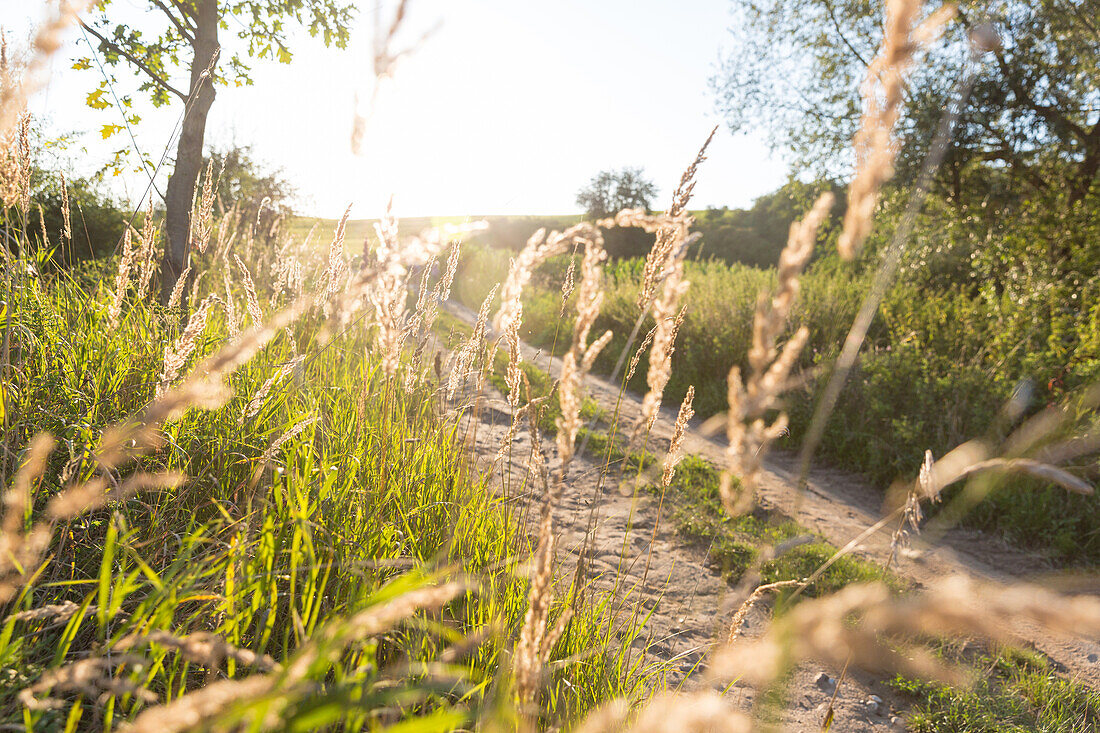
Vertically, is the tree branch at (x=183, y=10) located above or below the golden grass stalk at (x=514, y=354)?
above

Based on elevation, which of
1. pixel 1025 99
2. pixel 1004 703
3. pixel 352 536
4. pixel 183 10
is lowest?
pixel 1004 703

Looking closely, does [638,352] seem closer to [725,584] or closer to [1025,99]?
[725,584]

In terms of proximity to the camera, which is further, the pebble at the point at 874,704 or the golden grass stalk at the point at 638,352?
the pebble at the point at 874,704

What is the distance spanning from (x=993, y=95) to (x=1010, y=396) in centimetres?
803

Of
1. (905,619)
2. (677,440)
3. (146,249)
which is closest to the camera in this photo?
(905,619)

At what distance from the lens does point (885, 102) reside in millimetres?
945

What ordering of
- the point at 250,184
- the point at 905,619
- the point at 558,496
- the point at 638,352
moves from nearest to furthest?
1. the point at 905,619
2. the point at 558,496
3. the point at 638,352
4. the point at 250,184

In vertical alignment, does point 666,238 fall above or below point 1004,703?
above

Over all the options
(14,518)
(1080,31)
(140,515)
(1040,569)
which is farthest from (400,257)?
(1080,31)

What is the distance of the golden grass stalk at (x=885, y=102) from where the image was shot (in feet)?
3.03

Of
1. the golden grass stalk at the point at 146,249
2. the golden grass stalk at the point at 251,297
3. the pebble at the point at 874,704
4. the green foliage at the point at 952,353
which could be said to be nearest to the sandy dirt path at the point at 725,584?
the pebble at the point at 874,704

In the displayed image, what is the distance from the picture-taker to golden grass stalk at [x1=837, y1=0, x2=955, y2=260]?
92 centimetres

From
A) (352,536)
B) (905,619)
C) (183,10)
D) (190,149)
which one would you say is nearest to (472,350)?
(352,536)

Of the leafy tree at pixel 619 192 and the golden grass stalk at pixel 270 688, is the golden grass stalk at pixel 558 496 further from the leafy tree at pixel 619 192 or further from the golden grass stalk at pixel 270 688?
the leafy tree at pixel 619 192
